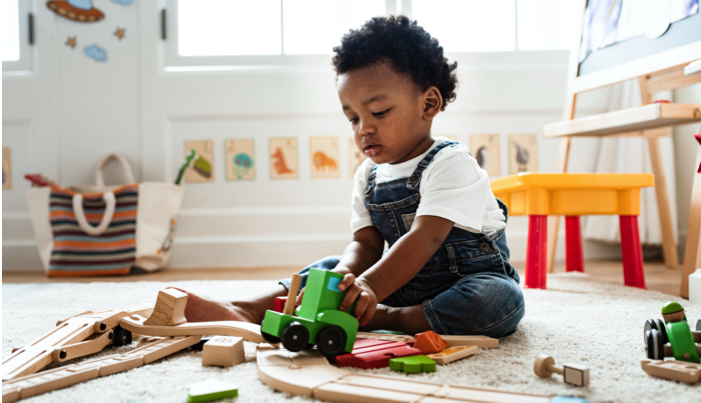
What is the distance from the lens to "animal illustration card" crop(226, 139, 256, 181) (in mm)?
1897

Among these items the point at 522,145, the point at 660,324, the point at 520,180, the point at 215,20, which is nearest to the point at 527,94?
the point at 522,145

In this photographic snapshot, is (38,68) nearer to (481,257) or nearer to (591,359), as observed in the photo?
(481,257)

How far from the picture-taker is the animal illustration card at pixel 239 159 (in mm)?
1897

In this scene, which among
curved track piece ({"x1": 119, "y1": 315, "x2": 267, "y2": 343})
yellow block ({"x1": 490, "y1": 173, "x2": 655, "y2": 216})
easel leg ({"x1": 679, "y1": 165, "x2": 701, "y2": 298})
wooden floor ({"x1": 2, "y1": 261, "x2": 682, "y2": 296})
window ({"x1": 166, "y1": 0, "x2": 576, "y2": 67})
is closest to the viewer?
curved track piece ({"x1": 119, "y1": 315, "x2": 267, "y2": 343})

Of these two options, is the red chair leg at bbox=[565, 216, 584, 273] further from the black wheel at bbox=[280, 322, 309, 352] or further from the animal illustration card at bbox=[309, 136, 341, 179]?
the black wheel at bbox=[280, 322, 309, 352]

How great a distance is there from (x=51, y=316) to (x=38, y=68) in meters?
1.35

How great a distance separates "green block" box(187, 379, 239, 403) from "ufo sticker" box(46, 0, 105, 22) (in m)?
1.82

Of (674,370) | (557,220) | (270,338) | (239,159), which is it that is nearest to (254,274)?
(239,159)

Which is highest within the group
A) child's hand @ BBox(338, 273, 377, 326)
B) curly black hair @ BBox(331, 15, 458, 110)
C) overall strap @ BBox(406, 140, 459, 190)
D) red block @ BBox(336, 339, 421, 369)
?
curly black hair @ BBox(331, 15, 458, 110)

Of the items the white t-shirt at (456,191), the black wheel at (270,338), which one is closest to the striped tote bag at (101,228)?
the white t-shirt at (456,191)

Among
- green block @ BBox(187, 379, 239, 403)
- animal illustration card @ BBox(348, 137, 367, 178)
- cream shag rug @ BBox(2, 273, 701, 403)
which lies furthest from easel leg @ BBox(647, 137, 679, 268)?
green block @ BBox(187, 379, 239, 403)

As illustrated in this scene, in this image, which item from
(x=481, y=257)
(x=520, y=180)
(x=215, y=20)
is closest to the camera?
(x=481, y=257)

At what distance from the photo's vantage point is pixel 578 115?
1.89 metres

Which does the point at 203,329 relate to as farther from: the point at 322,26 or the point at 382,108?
the point at 322,26
